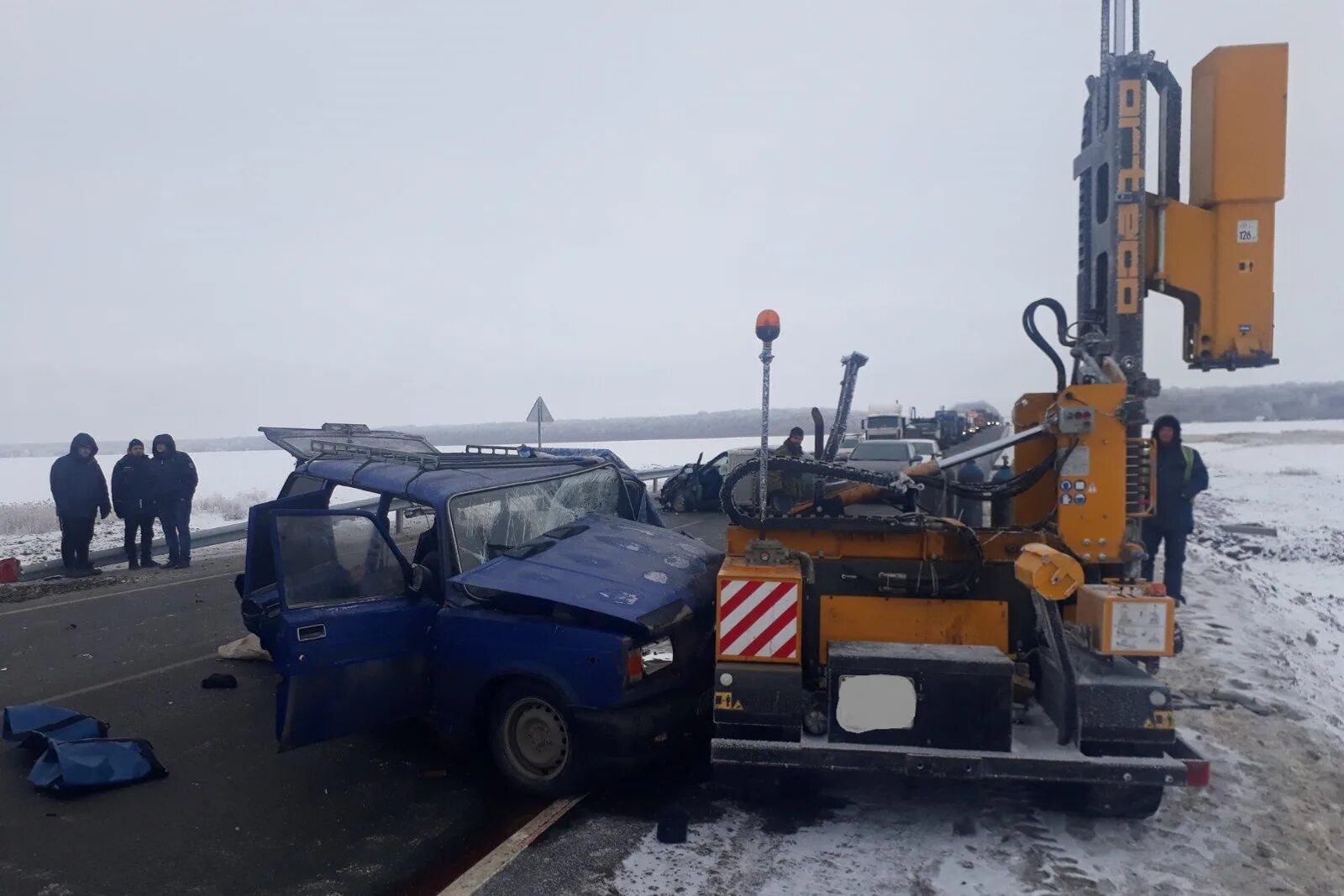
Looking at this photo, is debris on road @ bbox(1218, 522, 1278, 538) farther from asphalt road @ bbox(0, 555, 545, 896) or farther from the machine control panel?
asphalt road @ bbox(0, 555, 545, 896)

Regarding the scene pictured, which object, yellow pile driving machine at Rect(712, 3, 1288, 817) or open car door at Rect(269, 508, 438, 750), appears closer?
yellow pile driving machine at Rect(712, 3, 1288, 817)

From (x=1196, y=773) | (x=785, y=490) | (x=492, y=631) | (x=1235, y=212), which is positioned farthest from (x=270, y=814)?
(x=1235, y=212)

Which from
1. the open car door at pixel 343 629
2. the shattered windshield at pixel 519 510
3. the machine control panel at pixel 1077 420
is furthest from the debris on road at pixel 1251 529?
the open car door at pixel 343 629

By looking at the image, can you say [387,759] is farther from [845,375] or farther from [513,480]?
[845,375]

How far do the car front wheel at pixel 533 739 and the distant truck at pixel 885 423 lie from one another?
23.4m

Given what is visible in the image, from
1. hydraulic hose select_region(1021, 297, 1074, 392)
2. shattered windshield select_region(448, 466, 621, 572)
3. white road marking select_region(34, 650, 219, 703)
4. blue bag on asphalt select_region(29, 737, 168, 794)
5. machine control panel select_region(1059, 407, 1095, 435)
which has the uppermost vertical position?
hydraulic hose select_region(1021, 297, 1074, 392)

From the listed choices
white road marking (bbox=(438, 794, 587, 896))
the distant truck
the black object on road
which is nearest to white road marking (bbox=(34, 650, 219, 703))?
the black object on road

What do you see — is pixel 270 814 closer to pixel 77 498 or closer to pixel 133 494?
pixel 77 498

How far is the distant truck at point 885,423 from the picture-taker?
29.3 meters

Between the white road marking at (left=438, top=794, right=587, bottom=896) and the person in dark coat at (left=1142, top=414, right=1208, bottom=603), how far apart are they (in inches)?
240

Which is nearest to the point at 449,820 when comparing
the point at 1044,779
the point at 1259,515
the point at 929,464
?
the point at 1044,779

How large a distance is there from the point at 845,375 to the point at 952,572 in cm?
377

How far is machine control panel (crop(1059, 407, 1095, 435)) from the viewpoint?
4477 millimetres

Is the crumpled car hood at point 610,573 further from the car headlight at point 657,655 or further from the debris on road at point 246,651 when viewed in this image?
the debris on road at point 246,651
